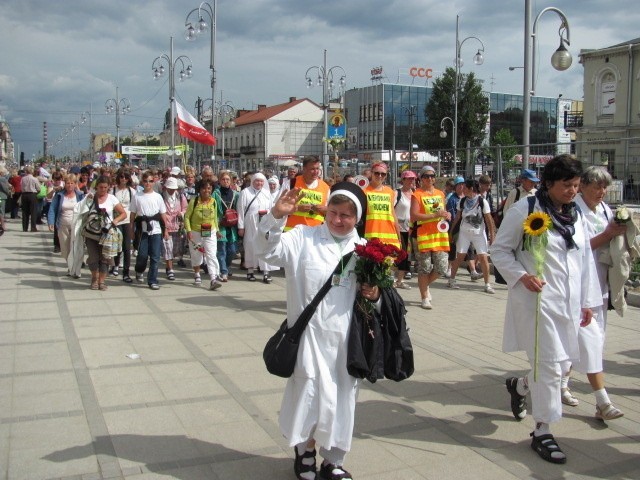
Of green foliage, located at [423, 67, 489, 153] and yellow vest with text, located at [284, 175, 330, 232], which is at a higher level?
green foliage, located at [423, 67, 489, 153]

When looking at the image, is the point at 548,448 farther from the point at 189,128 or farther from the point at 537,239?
the point at 189,128

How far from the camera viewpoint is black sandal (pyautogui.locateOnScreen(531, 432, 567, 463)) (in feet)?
13.6

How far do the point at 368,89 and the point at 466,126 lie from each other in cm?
3272

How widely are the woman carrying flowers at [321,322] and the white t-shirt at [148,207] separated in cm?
702

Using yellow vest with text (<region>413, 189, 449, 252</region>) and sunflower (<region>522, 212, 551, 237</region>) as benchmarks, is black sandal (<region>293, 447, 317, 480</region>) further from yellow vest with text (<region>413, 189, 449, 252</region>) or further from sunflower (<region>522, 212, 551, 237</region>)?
yellow vest with text (<region>413, 189, 449, 252</region>)

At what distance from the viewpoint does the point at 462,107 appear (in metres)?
58.6

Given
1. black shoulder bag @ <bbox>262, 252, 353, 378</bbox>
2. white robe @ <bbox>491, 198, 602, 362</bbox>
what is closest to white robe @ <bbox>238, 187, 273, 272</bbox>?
white robe @ <bbox>491, 198, 602, 362</bbox>

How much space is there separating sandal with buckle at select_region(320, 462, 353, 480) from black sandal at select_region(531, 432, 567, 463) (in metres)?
1.34

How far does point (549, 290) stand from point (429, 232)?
5164mm

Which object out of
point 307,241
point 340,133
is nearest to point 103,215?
point 307,241

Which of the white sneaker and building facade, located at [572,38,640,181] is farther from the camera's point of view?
building facade, located at [572,38,640,181]

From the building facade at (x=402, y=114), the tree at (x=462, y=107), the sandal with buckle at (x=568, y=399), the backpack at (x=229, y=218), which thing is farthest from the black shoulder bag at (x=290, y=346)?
the building facade at (x=402, y=114)

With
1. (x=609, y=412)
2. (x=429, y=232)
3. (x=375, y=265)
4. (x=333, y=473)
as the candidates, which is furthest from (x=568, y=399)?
(x=429, y=232)

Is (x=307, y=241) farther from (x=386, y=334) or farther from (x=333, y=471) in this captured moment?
(x=333, y=471)
